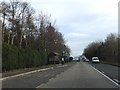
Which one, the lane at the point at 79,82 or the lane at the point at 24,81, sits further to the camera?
the lane at the point at 24,81

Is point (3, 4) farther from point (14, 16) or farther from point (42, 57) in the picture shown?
point (42, 57)

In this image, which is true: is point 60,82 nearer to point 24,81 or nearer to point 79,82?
point 79,82

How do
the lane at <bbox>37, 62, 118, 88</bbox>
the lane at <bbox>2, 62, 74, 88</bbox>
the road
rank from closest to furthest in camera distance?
the lane at <bbox>37, 62, 118, 88</bbox>, the road, the lane at <bbox>2, 62, 74, 88</bbox>

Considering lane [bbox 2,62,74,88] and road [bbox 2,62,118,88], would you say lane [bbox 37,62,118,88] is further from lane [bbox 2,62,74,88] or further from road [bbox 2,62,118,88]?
lane [bbox 2,62,74,88]

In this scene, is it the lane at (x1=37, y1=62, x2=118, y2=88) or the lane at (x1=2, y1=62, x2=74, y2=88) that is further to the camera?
the lane at (x1=2, y1=62, x2=74, y2=88)

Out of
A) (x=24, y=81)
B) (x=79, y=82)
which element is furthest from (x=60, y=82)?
(x=24, y=81)

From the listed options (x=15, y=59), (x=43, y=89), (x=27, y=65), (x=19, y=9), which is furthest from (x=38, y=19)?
(x=43, y=89)

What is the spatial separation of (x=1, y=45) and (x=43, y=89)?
22207mm

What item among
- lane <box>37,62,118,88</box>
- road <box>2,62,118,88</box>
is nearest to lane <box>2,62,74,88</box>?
road <box>2,62,118,88</box>

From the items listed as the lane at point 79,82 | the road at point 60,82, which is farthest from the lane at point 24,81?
the lane at point 79,82

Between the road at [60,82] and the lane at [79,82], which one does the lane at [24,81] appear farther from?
the lane at [79,82]

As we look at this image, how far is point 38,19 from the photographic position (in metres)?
83.0

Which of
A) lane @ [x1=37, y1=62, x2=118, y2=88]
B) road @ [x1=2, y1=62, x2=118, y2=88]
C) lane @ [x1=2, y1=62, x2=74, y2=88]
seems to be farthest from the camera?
lane @ [x1=2, y1=62, x2=74, y2=88]

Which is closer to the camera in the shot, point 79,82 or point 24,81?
point 79,82
